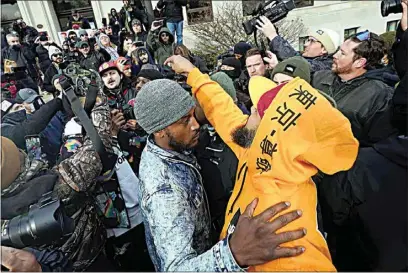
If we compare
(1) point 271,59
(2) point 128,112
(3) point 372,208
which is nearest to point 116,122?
(2) point 128,112

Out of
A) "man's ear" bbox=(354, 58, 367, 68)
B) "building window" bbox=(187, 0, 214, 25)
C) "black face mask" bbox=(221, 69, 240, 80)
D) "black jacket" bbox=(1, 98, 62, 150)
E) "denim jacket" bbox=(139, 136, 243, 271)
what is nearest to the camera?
"denim jacket" bbox=(139, 136, 243, 271)

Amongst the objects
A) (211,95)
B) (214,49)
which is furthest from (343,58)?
(214,49)

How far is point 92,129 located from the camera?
193cm

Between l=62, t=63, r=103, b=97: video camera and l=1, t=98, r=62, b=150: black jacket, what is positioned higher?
l=62, t=63, r=103, b=97: video camera

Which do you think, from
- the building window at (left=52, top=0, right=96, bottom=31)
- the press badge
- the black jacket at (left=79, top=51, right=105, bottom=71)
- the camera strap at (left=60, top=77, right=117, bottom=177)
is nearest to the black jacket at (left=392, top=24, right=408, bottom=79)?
the press badge

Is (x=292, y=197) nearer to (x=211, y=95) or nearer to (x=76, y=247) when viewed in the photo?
(x=211, y=95)

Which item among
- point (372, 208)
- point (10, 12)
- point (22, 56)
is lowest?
point (22, 56)

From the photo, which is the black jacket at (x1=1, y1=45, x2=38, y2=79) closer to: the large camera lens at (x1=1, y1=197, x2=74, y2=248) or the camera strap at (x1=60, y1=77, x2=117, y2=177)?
the camera strap at (x1=60, y1=77, x2=117, y2=177)

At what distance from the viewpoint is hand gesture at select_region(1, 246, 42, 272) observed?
106 centimetres

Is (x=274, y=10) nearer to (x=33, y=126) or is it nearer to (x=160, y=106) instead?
(x=160, y=106)

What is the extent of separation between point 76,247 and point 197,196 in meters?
0.81

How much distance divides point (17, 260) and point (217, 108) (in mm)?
1251

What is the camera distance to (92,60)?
6328 mm

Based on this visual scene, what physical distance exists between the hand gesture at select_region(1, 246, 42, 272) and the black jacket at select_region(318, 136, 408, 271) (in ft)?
4.44
